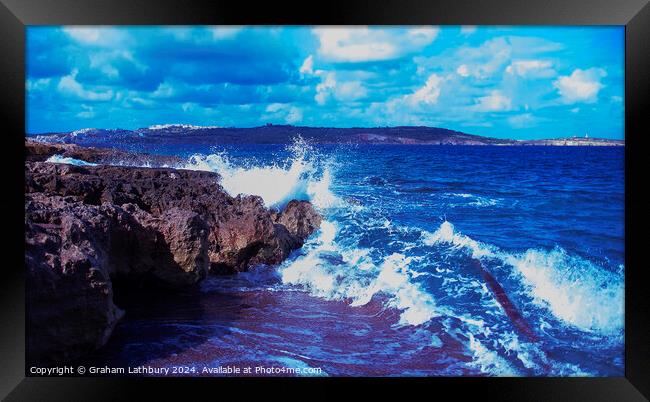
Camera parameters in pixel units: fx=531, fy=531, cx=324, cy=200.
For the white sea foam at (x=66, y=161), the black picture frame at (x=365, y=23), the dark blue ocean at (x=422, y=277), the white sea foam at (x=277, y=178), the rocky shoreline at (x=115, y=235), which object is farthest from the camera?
the white sea foam at (x=277, y=178)

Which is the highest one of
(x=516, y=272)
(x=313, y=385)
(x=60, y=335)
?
(x=516, y=272)

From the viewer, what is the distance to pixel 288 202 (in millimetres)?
5363

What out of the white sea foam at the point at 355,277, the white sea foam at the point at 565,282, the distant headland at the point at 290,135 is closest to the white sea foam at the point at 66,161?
the distant headland at the point at 290,135

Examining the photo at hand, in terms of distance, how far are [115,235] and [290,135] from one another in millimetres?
1701

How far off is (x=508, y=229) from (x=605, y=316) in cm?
101

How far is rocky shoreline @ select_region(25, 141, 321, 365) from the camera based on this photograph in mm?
A: 3705

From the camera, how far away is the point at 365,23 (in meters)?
4.15

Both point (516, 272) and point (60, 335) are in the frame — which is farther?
point (516, 272)

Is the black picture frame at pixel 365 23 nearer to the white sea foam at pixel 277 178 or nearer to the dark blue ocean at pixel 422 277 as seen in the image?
the dark blue ocean at pixel 422 277

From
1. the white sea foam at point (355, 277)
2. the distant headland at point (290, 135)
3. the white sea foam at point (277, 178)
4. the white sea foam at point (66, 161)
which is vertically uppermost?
the distant headland at point (290, 135)

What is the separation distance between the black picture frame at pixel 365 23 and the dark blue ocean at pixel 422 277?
0.12m

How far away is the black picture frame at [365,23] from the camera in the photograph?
4094mm
